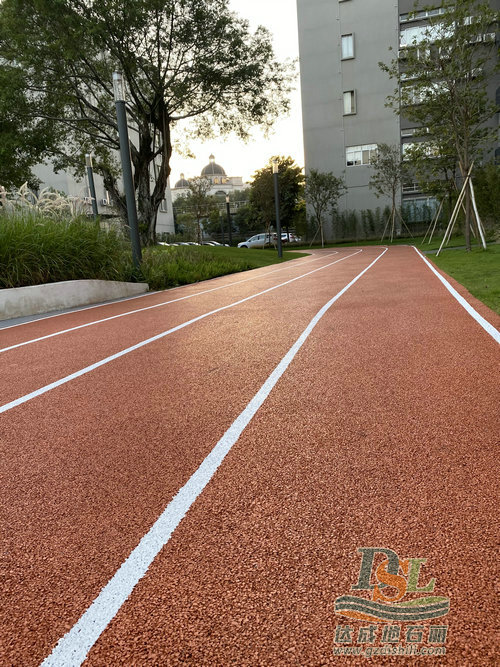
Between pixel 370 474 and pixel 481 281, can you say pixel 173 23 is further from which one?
pixel 370 474

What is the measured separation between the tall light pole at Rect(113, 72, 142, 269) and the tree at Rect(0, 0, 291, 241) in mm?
6864

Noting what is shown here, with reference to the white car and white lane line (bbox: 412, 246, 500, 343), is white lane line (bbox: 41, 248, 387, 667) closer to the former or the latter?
white lane line (bbox: 412, 246, 500, 343)

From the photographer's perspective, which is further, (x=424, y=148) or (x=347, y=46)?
(x=347, y=46)

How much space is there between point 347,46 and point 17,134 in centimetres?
3472

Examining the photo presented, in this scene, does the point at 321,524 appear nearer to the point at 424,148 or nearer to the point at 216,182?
the point at 424,148

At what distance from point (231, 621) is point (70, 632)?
571 mm

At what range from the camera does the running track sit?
68.6 inches

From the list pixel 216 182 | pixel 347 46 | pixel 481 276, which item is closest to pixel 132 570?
pixel 481 276

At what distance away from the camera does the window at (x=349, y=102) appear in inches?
1801

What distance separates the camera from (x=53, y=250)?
11.4 m

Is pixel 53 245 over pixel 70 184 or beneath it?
beneath

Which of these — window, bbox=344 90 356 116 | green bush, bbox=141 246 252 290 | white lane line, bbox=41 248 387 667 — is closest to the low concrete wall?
green bush, bbox=141 246 252 290

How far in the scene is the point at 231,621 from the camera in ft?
5.77

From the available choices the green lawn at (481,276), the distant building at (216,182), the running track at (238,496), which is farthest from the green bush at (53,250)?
the distant building at (216,182)
